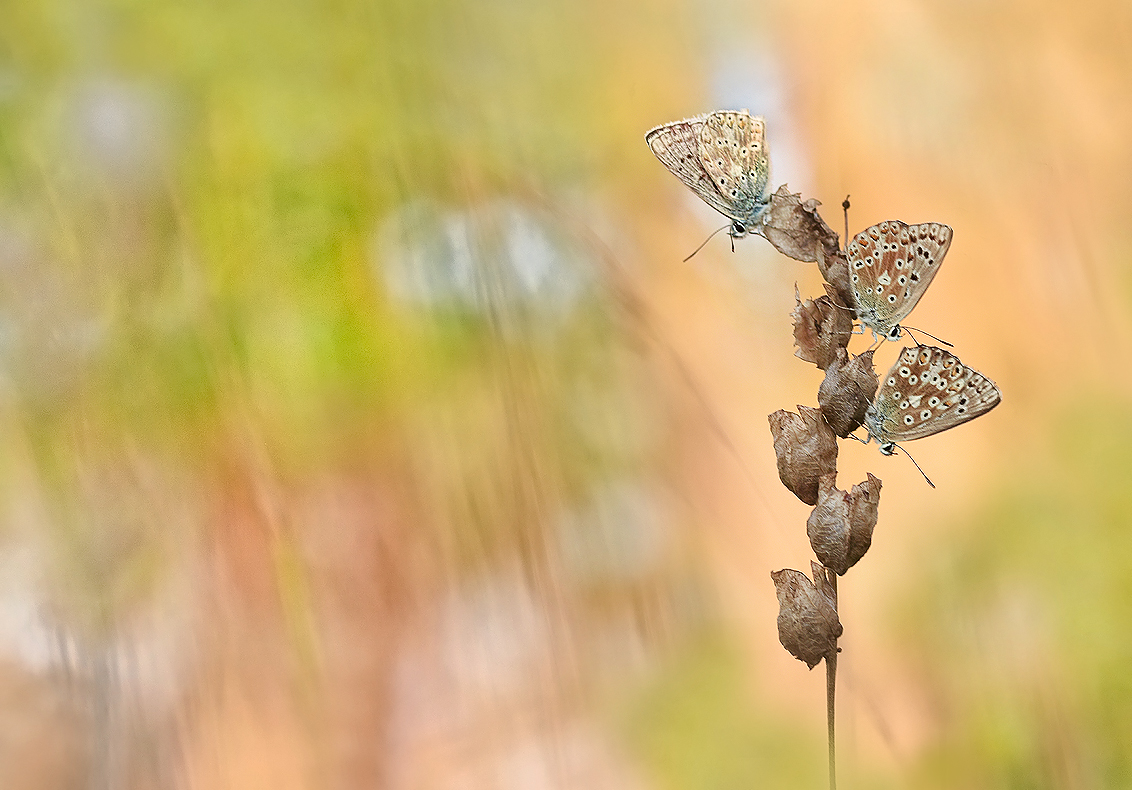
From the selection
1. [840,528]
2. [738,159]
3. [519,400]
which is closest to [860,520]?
[840,528]

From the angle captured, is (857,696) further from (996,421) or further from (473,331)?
(473,331)

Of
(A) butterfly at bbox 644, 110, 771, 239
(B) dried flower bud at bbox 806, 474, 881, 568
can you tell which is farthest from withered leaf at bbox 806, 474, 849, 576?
(A) butterfly at bbox 644, 110, 771, 239

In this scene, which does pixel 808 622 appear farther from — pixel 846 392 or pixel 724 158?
pixel 724 158

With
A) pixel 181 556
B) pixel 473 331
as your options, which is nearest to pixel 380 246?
pixel 473 331

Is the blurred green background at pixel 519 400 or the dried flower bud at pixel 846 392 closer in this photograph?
A: the dried flower bud at pixel 846 392

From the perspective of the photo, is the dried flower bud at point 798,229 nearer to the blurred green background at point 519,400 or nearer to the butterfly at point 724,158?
the butterfly at point 724,158

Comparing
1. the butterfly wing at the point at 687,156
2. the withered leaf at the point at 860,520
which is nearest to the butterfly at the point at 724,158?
the butterfly wing at the point at 687,156

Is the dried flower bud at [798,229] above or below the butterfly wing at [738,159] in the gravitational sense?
below
